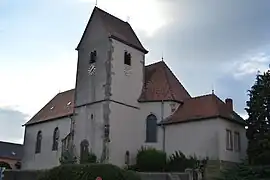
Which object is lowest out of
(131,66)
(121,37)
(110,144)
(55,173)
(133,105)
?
(55,173)

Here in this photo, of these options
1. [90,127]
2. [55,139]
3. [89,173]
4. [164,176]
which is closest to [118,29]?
[90,127]

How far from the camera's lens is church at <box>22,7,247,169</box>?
1388 inches

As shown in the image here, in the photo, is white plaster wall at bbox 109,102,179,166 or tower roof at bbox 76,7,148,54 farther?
tower roof at bbox 76,7,148,54

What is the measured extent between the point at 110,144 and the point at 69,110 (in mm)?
9480

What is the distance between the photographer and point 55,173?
21.5m

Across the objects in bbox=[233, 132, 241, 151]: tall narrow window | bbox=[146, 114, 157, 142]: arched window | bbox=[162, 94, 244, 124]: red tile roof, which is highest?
bbox=[162, 94, 244, 124]: red tile roof

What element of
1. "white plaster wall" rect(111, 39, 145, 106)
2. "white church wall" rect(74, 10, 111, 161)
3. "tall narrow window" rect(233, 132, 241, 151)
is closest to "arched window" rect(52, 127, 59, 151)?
"white church wall" rect(74, 10, 111, 161)

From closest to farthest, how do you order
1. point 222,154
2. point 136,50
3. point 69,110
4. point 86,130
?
point 222,154
point 86,130
point 136,50
point 69,110

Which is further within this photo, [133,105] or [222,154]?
[133,105]

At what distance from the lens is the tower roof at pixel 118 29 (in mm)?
39562

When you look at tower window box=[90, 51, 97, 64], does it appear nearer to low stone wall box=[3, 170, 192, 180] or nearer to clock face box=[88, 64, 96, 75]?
clock face box=[88, 64, 96, 75]

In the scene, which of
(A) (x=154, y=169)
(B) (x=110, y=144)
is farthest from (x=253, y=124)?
(B) (x=110, y=144)

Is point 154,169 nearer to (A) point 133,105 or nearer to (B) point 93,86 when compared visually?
(A) point 133,105

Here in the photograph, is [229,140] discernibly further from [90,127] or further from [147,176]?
[90,127]
